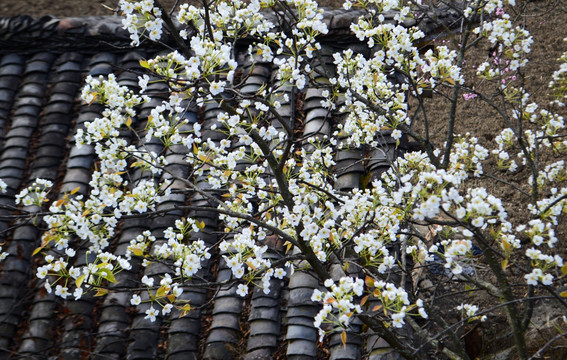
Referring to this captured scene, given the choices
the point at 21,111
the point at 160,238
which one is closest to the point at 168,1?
the point at 21,111

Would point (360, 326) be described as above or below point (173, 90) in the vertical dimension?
below

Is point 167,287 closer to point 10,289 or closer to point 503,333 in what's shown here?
point 10,289

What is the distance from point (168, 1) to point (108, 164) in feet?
16.2

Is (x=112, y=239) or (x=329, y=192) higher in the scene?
(x=112, y=239)

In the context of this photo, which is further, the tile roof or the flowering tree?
the tile roof

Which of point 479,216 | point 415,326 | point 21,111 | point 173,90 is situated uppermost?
point 21,111

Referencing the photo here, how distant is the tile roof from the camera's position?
3135 millimetres

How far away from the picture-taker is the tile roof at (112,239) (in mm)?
3135

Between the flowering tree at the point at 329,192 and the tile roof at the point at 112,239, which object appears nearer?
the flowering tree at the point at 329,192

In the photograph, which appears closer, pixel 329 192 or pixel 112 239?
pixel 329 192

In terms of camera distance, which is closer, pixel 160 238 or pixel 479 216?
pixel 479 216

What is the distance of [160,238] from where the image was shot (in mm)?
3605

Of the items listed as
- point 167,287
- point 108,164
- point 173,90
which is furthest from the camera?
point 108,164

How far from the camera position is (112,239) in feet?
12.3
